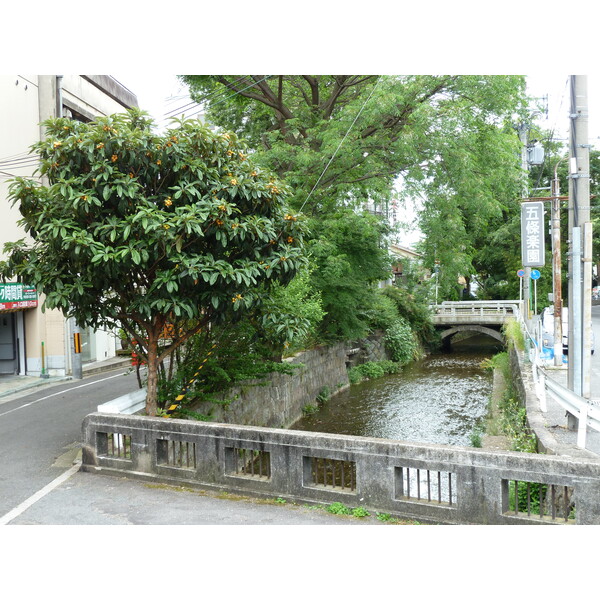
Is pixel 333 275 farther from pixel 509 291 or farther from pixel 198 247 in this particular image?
pixel 509 291

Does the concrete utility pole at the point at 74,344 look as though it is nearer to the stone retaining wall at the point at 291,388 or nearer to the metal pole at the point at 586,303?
the stone retaining wall at the point at 291,388

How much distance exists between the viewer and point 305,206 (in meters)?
18.0

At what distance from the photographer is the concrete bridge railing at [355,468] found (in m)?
6.21

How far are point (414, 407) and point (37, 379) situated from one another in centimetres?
1361

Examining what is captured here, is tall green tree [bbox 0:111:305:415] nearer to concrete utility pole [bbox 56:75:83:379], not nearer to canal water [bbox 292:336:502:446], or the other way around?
canal water [bbox 292:336:502:446]

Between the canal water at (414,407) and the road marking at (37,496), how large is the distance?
10354 millimetres

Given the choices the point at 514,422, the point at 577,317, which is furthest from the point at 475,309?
the point at 577,317

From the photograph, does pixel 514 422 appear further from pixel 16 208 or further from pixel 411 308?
pixel 411 308

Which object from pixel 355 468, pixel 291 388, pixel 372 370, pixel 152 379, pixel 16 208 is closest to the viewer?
pixel 355 468

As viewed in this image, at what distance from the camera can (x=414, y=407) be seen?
22234mm

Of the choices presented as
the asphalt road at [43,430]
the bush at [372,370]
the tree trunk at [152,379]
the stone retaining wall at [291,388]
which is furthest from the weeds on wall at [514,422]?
the asphalt road at [43,430]

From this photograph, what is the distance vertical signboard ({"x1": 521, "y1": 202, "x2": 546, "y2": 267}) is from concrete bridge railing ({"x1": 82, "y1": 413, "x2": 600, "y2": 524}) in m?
13.0

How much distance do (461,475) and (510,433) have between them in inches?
250

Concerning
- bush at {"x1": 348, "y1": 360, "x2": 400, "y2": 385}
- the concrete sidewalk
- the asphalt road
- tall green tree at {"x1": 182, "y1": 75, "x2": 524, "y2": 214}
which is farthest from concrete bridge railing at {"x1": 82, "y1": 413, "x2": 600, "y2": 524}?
bush at {"x1": 348, "y1": 360, "x2": 400, "y2": 385}
